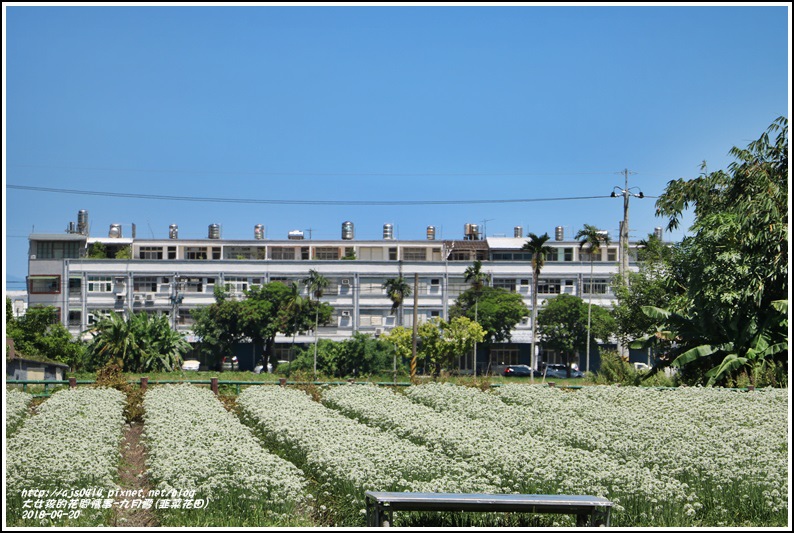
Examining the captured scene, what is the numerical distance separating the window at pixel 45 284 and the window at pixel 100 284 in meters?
2.52

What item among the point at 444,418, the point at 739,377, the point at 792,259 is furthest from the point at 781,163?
the point at 792,259

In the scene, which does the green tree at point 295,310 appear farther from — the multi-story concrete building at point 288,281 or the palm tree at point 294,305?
the multi-story concrete building at point 288,281

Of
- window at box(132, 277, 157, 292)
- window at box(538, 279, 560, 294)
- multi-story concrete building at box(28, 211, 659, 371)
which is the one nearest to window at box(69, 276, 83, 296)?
multi-story concrete building at box(28, 211, 659, 371)

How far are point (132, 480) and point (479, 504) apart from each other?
6.36 m

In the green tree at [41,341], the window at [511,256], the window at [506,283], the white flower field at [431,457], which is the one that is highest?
the window at [511,256]

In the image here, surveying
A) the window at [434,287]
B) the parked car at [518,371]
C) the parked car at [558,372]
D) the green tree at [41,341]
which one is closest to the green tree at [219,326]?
the green tree at [41,341]

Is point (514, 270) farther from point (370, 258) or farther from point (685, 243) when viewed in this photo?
point (685, 243)

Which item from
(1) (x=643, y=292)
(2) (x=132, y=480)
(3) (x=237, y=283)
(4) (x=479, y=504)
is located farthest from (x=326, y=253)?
(4) (x=479, y=504)

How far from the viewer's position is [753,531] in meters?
9.41

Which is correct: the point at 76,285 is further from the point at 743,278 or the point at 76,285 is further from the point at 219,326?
the point at 743,278

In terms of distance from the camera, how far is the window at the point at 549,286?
79625 millimetres

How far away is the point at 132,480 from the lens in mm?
14047

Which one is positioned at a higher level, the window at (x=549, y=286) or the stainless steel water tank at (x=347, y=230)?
the stainless steel water tank at (x=347, y=230)

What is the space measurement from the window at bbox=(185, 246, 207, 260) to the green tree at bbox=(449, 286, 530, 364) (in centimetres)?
2521
